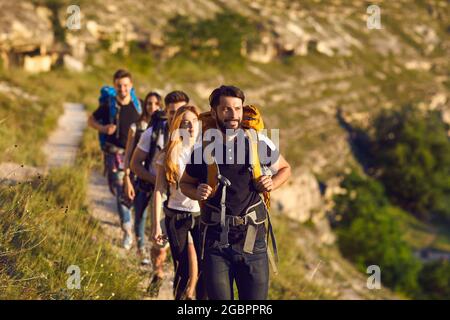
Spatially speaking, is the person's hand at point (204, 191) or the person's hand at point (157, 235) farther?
the person's hand at point (157, 235)

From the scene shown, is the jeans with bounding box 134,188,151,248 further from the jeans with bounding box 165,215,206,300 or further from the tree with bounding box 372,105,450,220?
the tree with bounding box 372,105,450,220

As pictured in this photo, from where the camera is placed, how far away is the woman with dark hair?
499 cm

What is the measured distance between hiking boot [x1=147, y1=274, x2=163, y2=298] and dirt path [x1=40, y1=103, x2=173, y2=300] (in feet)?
0.16

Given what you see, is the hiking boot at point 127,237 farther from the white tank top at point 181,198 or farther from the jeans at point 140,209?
the white tank top at point 181,198

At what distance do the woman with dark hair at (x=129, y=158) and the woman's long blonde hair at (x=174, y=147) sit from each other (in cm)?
103

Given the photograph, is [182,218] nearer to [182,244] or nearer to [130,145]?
[182,244]

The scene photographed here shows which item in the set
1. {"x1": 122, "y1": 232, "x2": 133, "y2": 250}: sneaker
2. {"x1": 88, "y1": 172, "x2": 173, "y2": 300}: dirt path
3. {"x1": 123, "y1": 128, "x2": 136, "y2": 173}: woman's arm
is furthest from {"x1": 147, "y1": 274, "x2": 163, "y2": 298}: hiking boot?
{"x1": 123, "y1": 128, "x2": 136, "y2": 173}: woman's arm

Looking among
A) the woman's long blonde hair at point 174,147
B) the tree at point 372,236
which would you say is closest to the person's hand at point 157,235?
the woman's long blonde hair at point 174,147

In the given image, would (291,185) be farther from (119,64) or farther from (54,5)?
(54,5)

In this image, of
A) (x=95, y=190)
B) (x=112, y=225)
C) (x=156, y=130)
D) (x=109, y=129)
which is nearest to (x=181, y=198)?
(x=156, y=130)

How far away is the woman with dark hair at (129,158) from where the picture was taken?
4.99 meters

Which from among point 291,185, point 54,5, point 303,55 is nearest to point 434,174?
point 303,55

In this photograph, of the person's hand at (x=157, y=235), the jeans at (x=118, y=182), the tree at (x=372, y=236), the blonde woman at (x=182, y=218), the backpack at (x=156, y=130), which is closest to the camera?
the person's hand at (x=157, y=235)

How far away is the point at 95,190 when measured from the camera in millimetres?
7730
